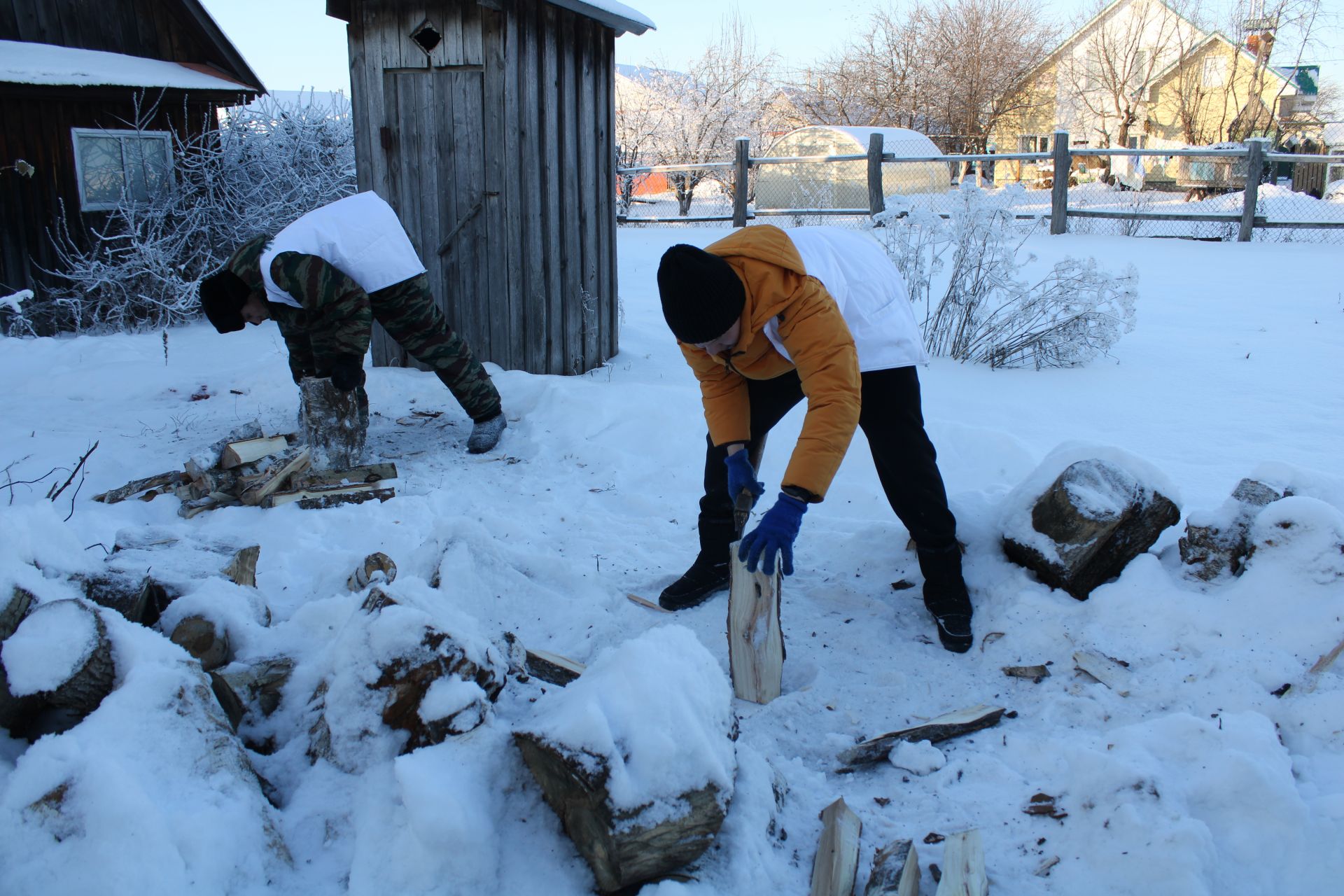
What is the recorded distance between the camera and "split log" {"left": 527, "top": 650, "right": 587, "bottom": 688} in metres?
2.57

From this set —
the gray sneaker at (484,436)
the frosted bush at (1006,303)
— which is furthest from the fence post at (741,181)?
the gray sneaker at (484,436)

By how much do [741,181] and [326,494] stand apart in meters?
12.4

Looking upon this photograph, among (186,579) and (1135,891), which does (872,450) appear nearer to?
(1135,891)

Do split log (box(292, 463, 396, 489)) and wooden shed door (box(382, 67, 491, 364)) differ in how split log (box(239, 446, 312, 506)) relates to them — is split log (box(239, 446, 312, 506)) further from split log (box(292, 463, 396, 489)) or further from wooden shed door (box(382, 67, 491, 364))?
wooden shed door (box(382, 67, 491, 364))

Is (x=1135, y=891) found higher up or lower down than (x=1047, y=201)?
lower down

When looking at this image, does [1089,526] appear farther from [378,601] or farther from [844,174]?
[844,174]

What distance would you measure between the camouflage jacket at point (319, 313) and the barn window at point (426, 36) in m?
2.25

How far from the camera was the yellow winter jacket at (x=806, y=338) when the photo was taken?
247 centimetres

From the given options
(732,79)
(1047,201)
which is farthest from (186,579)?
(732,79)

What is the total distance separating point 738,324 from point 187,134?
29.5ft

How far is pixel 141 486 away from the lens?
4.28 metres

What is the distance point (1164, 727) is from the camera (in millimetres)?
2176

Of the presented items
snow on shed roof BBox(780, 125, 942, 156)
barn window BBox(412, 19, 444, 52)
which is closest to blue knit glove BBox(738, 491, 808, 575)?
barn window BBox(412, 19, 444, 52)

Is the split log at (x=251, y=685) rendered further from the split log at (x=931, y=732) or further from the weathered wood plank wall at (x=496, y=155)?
the weathered wood plank wall at (x=496, y=155)
